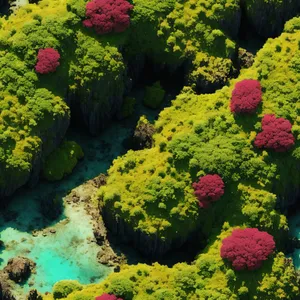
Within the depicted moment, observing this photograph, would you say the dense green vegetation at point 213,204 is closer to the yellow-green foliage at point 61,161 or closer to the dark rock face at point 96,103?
the yellow-green foliage at point 61,161

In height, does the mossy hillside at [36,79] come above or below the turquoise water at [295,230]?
above

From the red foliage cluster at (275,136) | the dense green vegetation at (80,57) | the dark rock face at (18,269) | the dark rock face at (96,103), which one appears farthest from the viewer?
the dark rock face at (96,103)

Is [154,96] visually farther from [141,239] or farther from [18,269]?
[18,269]

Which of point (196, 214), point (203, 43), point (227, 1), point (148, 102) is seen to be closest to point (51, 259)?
point (196, 214)

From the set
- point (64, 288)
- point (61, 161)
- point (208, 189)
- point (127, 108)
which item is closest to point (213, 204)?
point (208, 189)

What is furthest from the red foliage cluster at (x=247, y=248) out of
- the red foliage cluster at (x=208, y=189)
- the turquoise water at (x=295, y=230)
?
the turquoise water at (x=295, y=230)

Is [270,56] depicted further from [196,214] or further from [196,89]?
[196,214]
